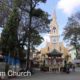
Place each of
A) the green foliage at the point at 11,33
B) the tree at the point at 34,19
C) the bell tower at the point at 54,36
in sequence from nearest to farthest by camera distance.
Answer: the green foliage at the point at 11,33 → the tree at the point at 34,19 → the bell tower at the point at 54,36

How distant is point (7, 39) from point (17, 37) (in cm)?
298

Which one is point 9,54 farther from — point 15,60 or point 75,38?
point 75,38

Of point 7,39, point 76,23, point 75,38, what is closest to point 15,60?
point 7,39

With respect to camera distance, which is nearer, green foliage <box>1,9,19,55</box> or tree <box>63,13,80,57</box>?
Result: green foliage <box>1,9,19,55</box>

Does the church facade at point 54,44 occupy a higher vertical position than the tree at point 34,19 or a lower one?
higher

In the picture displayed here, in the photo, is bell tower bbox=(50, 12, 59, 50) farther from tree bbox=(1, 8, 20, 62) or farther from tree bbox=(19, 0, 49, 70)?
tree bbox=(1, 8, 20, 62)

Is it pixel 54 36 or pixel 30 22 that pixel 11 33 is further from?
pixel 54 36

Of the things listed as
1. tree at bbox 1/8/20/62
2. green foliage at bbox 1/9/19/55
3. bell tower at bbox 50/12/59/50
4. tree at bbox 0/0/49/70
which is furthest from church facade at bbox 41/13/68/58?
green foliage at bbox 1/9/19/55

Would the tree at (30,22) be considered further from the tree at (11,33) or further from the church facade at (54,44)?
the church facade at (54,44)

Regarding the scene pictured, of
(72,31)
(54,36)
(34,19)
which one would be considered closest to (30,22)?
(34,19)

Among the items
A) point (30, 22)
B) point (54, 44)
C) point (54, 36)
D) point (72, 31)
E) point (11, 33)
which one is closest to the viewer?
point (11, 33)

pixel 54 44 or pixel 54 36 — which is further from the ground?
pixel 54 36

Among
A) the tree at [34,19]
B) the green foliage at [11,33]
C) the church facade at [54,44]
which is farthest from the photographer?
the church facade at [54,44]

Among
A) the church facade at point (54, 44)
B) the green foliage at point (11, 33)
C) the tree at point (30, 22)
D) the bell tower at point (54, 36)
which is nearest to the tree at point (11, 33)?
the green foliage at point (11, 33)
